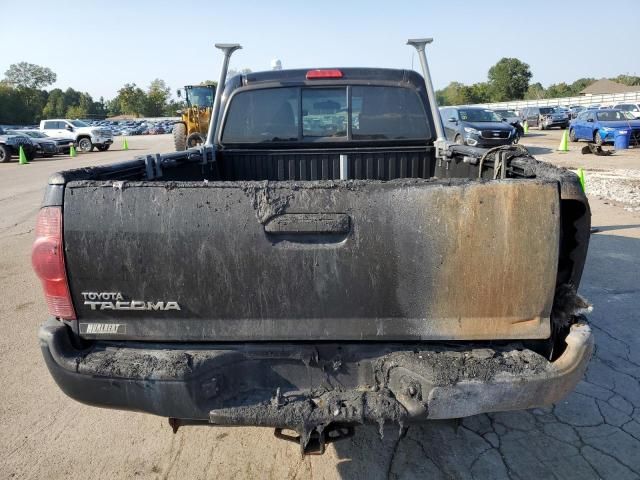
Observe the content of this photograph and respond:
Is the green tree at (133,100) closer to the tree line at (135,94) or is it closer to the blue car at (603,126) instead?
the tree line at (135,94)

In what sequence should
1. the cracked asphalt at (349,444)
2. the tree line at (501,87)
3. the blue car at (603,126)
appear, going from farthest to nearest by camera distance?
the tree line at (501,87), the blue car at (603,126), the cracked asphalt at (349,444)

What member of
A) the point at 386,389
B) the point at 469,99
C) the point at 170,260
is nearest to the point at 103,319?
the point at 170,260

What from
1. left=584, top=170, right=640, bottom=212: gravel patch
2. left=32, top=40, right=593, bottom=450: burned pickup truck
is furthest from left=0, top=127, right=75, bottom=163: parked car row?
left=32, top=40, right=593, bottom=450: burned pickup truck

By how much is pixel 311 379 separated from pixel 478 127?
17488 millimetres

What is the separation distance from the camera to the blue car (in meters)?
19.8

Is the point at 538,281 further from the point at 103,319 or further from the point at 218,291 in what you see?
the point at 103,319

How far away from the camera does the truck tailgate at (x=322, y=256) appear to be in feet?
6.28

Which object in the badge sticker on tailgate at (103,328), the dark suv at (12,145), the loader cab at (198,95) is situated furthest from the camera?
the loader cab at (198,95)

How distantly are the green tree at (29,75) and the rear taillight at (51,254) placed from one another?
144 metres

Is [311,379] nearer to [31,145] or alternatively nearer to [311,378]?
[311,378]

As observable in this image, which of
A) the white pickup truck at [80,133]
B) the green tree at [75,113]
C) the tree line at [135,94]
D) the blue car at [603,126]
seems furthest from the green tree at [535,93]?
the green tree at [75,113]

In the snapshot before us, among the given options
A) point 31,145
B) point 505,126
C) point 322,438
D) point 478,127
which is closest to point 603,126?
point 505,126

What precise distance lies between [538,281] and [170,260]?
1.55 m

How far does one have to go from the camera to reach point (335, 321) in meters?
2.03
